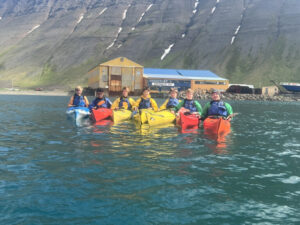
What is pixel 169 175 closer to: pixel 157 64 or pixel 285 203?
pixel 285 203

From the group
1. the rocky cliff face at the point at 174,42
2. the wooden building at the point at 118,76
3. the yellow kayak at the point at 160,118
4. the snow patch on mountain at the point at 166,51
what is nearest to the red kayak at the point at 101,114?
the yellow kayak at the point at 160,118

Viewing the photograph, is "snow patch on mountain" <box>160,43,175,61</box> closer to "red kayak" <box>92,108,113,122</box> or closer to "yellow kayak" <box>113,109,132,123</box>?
"red kayak" <box>92,108,113,122</box>

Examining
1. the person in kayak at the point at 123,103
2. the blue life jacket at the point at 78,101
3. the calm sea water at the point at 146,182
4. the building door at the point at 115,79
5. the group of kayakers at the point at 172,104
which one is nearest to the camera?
the calm sea water at the point at 146,182

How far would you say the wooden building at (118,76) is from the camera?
82750 mm

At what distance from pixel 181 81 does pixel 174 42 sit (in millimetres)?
76852

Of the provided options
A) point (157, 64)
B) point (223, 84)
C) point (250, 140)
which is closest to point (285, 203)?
point (250, 140)

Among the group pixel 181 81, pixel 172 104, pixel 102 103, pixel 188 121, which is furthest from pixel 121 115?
pixel 181 81

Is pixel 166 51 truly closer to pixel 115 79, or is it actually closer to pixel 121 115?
pixel 115 79

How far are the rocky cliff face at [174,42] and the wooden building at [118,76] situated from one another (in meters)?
47.4

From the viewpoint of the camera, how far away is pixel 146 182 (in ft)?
23.5

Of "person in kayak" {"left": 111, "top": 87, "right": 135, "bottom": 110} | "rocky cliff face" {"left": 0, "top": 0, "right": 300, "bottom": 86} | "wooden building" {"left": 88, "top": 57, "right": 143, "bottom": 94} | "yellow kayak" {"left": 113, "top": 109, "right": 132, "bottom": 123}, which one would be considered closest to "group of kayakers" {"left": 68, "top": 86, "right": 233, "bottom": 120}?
"person in kayak" {"left": 111, "top": 87, "right": 135, "bottom": 110}

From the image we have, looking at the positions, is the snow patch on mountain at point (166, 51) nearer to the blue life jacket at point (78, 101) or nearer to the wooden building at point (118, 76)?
the wooden building at point (118, 76)

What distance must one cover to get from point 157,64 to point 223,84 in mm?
57921

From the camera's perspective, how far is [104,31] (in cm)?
17762
